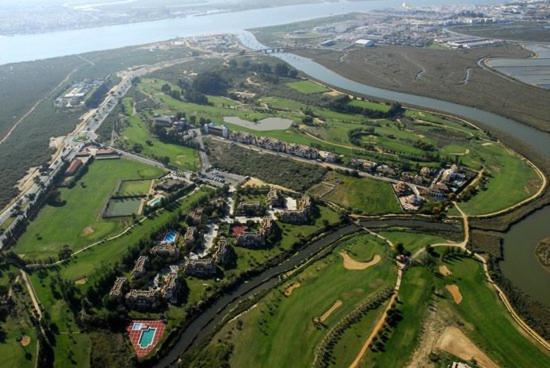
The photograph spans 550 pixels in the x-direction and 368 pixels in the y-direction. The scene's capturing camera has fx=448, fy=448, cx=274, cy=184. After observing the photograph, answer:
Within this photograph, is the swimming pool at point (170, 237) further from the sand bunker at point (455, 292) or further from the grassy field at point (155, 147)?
the sand bunker at point (455, 292)

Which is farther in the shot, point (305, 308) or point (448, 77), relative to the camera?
point (448, 77)

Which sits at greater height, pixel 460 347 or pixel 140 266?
pixel 140 266

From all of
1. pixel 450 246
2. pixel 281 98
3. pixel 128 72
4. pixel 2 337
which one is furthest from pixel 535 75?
pixel 2 337

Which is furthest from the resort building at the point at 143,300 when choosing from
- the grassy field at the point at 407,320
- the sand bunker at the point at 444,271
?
the sand bunker at the point at 444,271

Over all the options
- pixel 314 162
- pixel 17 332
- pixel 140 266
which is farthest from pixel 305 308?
pixel 314 162

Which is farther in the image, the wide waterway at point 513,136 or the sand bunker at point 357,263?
the sand bunker at point 357,263

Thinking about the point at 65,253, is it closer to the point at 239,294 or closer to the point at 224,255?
the point at 224,255

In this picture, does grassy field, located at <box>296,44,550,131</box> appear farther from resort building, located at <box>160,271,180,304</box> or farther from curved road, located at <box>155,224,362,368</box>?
resort building, located at <box>160,271,180,304</box>
